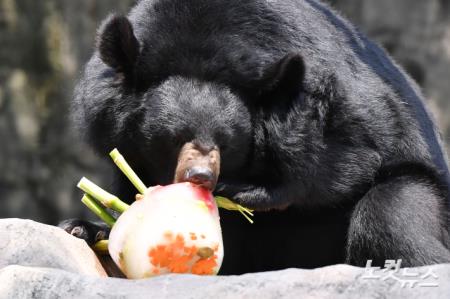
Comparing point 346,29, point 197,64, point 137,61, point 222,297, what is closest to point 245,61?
point 197,64

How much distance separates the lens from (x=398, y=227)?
207 inches

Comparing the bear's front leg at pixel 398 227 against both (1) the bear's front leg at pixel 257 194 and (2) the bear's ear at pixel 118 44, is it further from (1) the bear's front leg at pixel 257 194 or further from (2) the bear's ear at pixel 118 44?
(2) the bear's ear at pixel 118 44

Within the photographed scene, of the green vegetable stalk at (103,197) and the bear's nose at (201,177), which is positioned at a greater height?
the bear's nose at (201,177)

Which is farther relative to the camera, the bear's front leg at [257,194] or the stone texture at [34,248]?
the bear's front leg at [257,194]

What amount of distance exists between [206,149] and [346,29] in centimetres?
163

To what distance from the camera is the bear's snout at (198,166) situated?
4547mm

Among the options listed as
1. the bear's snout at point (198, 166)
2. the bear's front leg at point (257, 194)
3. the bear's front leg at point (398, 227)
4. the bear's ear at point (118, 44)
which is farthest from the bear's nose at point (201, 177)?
the bear's front leg at point (398, 227)

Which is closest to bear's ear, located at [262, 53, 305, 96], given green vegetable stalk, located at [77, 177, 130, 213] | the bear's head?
the bear's head

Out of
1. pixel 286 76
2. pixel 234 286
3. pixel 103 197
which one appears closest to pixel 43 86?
pixel 286 76

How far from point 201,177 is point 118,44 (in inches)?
43.5

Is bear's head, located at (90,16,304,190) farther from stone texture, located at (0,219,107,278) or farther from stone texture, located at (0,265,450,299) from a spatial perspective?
stone texture, located at (0,265,450,299)

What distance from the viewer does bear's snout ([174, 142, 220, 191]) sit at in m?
4.55

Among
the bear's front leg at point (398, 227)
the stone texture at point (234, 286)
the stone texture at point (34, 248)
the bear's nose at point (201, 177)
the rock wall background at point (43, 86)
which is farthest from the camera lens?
the rock wall background at point (43, 86)

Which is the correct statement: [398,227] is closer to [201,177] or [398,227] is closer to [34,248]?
[201,177]
